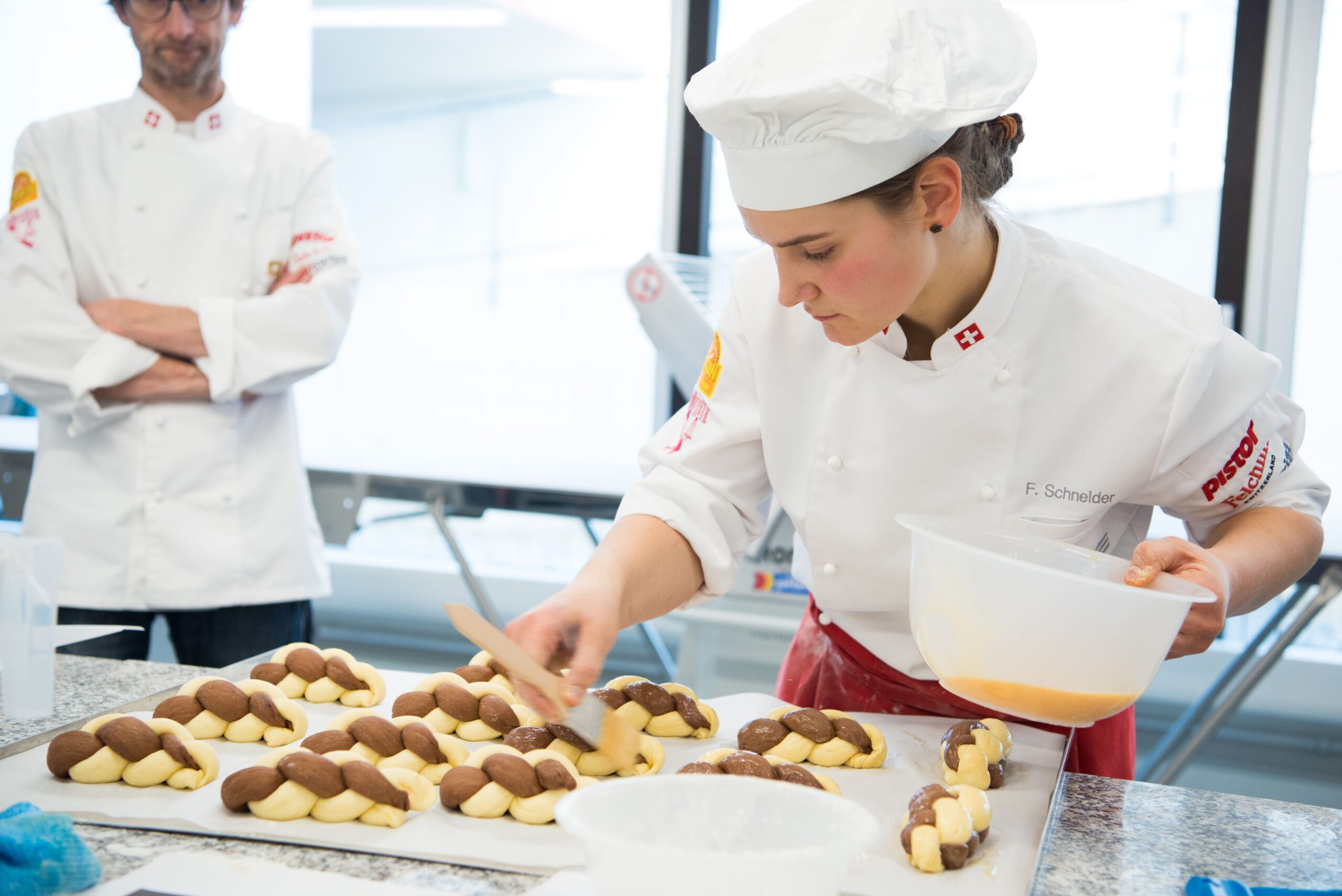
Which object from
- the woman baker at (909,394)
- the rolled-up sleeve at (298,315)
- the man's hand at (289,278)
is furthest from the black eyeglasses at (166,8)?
the woman baker at (909,394)

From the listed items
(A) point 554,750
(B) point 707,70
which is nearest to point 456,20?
(B) point 707,70

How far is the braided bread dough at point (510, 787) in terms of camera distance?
38.8 inches

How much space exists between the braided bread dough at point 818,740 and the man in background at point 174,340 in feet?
3.95

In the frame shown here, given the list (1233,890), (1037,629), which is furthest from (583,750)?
(1233,890)

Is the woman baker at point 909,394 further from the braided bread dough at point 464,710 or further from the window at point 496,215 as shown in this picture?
the window at point 496,215

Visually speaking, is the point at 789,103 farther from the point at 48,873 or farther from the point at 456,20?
the point at 456,20

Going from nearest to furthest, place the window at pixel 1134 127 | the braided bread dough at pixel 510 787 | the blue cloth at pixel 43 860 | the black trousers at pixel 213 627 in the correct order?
1. the blue cloth at pixel 43 860
2. the braided bread dough at pixel 510 787
3. the black trousers at pixel 213 627
4. the window at pixel 1134 127

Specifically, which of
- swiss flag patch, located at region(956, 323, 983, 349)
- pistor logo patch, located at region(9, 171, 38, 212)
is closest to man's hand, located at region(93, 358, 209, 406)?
pistor logo patch, located at region(9, 171, 38, 212)

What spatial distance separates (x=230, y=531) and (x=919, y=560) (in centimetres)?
148

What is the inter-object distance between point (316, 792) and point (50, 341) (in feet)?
4.32

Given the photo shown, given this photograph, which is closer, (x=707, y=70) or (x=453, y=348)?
(x=707, y=70)

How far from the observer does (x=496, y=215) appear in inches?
173

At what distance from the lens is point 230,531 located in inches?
79.7

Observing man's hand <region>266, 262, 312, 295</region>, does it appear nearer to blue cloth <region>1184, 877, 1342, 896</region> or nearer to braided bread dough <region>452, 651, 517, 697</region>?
braided bread dough <region>452, 651, 517, 697</region>
